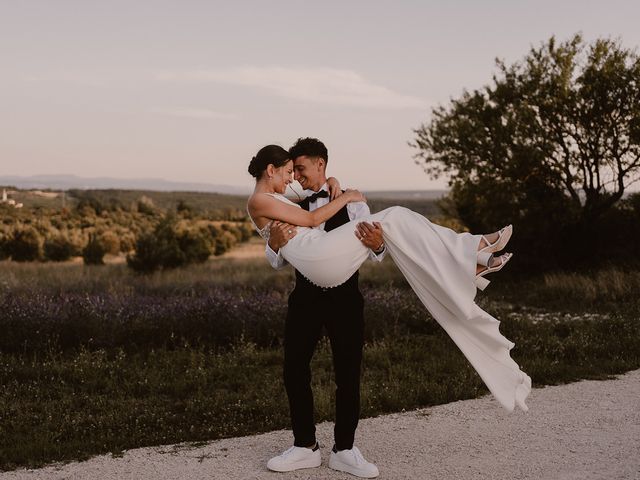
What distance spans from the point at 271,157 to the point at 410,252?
3.96ft

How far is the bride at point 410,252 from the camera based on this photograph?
16.4ft

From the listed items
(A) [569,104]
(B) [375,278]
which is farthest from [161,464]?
(A) [569,104]

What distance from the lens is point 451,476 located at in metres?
5.42

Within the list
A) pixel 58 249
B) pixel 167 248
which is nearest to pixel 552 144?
pixel 167 248

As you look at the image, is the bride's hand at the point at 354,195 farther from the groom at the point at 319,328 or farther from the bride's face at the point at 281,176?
the bride's face at the point at 281,176

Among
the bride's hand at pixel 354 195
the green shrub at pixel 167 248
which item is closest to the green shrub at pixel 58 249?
the green shrub at pixel 167 248

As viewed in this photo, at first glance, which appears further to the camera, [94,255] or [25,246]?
[25,246]

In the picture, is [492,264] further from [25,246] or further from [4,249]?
[4,249]

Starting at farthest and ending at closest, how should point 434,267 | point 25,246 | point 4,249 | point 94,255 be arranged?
point 25,246 → point 4,249 → point 94,255 → point 434,267

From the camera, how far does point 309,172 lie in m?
5.16

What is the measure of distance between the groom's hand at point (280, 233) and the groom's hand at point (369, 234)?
0.47 metres

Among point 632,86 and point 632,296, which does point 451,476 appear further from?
point 632,86

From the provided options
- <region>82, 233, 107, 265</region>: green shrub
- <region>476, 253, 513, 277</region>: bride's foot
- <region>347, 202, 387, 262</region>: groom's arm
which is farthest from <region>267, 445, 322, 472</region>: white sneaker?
<region>82, 233, 107, 265</region>: green shrub

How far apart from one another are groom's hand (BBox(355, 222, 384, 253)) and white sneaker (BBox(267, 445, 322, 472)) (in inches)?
67.7
